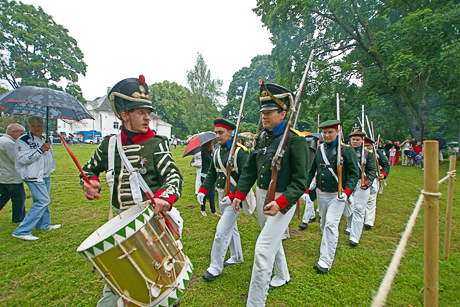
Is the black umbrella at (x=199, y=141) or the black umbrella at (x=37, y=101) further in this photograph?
the black umbrella at (x=199, y=141)

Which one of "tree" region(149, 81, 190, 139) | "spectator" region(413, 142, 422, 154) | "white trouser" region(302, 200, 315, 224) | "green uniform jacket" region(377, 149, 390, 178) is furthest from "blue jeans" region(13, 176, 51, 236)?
"tree" region(149, 81, 190, 139)

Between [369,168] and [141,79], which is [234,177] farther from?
[369,168]

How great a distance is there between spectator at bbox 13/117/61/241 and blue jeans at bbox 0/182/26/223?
612 millimetres

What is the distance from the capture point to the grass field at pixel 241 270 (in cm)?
324

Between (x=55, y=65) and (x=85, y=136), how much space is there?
15051 millimetres

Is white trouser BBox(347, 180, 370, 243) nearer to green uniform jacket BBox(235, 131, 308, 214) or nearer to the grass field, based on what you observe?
the grass field

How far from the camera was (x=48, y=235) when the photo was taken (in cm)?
507

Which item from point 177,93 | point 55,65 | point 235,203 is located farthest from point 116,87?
point 177,93

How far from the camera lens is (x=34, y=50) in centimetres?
3541

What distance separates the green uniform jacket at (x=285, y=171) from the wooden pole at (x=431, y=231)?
1.13 m

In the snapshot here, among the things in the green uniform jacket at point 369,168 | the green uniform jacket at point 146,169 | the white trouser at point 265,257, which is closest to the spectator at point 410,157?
the green uniform jacket at point 369,168

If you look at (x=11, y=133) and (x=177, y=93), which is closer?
(x=11, y=133)

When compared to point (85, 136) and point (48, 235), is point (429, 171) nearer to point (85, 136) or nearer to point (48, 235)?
point (48, 235)

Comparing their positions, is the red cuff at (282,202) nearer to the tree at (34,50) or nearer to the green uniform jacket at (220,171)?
the green uniform jacket at (220,171)
